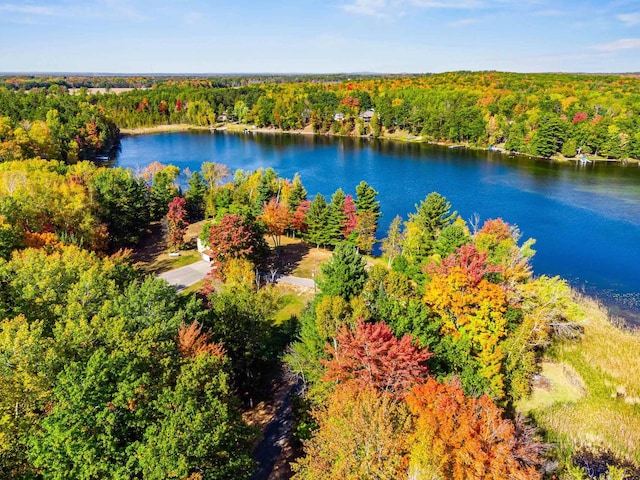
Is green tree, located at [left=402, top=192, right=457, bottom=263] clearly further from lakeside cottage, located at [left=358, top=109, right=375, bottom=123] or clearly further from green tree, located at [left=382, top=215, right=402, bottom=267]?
lakeside cottage, located at [left=358, top=109, right=375, bottom=123]

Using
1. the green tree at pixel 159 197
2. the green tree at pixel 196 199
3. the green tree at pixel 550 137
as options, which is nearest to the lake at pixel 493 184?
the green tree at pixel 550 137

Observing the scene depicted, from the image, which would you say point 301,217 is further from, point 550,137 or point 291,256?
point 550,137

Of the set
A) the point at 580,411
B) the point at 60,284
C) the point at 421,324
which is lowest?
the point at 580,411

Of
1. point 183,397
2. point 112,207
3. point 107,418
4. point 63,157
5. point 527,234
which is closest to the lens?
point 107,418

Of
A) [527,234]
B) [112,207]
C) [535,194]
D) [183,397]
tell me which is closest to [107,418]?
[183,397]

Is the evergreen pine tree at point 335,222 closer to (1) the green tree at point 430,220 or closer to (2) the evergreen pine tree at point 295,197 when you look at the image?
(2) the evergreen pine tree at point 295,197

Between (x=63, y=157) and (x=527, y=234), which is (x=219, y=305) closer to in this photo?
(x=527, y=234)
